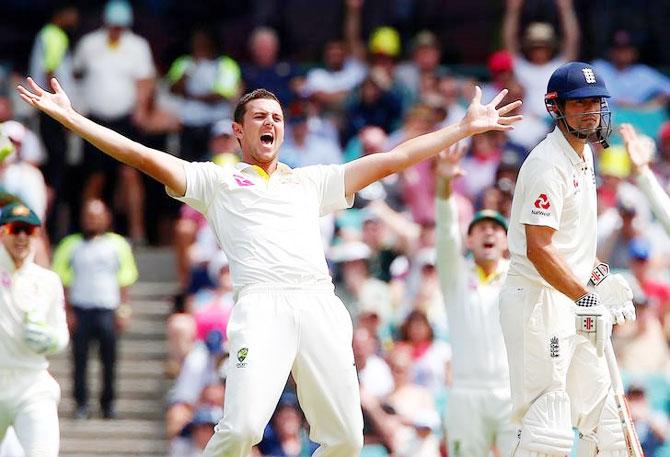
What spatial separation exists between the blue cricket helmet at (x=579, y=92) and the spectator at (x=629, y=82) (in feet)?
28.3

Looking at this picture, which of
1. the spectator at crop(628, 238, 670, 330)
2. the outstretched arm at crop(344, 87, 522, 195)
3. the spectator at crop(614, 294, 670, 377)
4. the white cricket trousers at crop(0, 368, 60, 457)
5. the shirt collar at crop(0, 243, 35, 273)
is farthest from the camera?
the spectator at crop(628, 238, 670, 330)

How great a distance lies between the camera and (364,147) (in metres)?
17.3

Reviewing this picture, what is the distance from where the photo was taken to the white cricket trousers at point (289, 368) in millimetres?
9102

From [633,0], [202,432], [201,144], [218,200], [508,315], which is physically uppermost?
[633,0]

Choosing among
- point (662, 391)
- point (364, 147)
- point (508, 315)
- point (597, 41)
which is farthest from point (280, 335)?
point (597, 41)

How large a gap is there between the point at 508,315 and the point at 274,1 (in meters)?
11.3

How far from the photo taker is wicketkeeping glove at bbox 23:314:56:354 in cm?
1118

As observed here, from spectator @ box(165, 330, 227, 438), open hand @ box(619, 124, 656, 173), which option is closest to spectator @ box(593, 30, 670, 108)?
spectator @ box(165, 330, 227, 438)

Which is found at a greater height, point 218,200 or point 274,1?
point 274,1

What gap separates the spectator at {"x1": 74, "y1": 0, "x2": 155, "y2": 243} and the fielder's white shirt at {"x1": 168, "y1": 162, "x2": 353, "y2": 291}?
8.41m

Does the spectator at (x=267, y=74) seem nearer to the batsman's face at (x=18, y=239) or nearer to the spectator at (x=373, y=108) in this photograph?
the spectator at (x=373, y=108)

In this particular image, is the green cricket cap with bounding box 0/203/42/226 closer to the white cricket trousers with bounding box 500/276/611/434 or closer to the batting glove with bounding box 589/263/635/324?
the white cricket trousers with bounding box 500/276/611/434

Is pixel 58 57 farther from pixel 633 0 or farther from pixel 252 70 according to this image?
pixel 633 0

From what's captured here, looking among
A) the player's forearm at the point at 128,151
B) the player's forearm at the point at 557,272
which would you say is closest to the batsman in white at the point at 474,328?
the player's forearm at the point at 557,272
